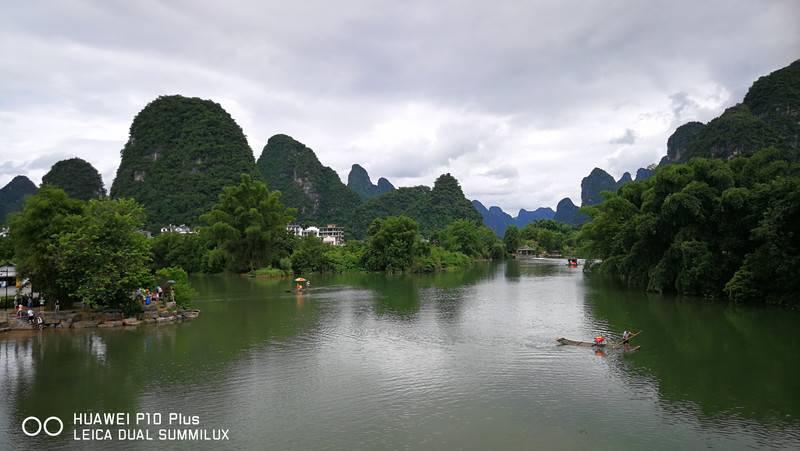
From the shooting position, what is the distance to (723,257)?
26.0m

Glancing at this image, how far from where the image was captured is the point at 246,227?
4803cm

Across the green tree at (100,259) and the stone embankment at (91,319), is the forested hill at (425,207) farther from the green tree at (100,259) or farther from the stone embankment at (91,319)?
the green tree at (100,259)

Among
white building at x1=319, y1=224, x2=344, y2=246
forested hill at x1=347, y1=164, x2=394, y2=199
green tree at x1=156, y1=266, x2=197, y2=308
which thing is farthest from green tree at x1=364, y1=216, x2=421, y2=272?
forested hill at x1=347, y1=164, x2=394, y2=199

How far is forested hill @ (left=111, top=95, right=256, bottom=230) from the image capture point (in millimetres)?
83250

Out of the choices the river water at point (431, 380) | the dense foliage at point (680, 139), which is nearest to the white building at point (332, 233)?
the dense foliage at point (680, 139)

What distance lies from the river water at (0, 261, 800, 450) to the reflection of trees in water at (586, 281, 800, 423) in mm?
72

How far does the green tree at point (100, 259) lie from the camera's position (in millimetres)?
18297

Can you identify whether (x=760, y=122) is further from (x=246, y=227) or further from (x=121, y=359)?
(x=121, y=359)

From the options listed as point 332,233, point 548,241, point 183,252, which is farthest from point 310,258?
point 548,241

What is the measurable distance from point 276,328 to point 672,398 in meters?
13.9

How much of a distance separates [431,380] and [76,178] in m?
99.7

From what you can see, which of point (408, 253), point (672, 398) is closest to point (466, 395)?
point (672, 398)

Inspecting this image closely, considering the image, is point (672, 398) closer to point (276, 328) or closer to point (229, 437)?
point (229, 437)

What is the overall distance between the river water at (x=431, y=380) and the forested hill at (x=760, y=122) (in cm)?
5459
